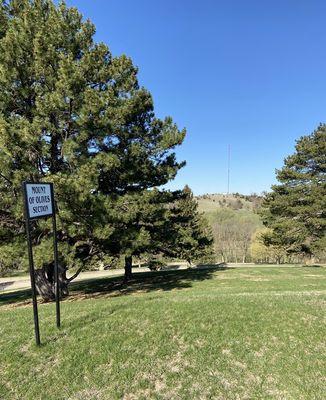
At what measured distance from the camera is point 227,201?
554 feet

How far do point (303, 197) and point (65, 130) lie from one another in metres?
20.1

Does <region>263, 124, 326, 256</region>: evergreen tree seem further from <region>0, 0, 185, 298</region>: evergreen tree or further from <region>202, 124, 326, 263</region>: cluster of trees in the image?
<region>0, 0, 185, 298</region>: evergreen tree

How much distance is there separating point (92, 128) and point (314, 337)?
908cm

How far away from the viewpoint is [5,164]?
1002 cm

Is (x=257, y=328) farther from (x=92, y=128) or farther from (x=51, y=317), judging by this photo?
(x=92, y=128)

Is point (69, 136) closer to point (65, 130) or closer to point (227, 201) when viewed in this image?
point (65, 130)

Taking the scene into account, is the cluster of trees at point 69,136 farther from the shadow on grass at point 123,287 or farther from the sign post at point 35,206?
the sign post at point 35,206

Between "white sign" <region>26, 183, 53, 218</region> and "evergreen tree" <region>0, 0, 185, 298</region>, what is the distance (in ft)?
11.3

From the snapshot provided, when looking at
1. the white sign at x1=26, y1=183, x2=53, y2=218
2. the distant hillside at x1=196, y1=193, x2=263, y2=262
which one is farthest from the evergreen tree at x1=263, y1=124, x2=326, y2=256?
the white sign at x1=26, y1=183, x2=53, y2=218

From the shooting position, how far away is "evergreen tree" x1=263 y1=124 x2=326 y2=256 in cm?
2412

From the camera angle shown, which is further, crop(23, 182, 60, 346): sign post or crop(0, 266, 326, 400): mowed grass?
crop(23, 182, 60, 346): sign post

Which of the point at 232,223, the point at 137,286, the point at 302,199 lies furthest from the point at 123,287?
the point at 232,223

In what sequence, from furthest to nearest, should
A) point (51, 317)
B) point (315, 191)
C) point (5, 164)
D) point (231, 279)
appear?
point (315, 191), point (231, 279), point (5, 164), point (51, 317)

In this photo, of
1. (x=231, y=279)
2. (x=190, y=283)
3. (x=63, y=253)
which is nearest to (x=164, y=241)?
(x=190, y=283)
